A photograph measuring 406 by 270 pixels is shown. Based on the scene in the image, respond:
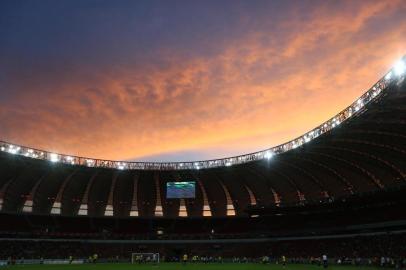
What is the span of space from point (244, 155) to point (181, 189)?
1483 centimetres

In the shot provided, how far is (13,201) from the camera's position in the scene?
76562 millimetres

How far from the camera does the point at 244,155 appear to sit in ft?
245

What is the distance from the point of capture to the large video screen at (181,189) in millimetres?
81500

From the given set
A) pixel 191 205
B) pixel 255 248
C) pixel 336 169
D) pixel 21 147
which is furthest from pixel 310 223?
pixel 21 147

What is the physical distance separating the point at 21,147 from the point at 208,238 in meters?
40.3

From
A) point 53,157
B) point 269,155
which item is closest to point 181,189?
→ point 269,155

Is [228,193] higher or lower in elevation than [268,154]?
lower

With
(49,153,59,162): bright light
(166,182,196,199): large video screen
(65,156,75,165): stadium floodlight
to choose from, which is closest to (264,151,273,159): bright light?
(166,182,196,199): large video screen

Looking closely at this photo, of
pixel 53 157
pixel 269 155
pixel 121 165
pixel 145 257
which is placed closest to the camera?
pixel 269 155

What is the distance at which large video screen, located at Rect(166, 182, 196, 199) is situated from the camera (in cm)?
8150

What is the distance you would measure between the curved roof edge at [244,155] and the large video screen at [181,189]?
332 centimetres

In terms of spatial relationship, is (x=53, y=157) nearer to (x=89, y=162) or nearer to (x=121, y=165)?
(x=89, y=162)

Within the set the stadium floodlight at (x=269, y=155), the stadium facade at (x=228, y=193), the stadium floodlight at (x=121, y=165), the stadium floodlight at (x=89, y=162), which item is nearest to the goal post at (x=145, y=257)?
the stadium facade at (x=228, y=193)

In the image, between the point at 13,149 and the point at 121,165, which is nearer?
the point at 13,149
